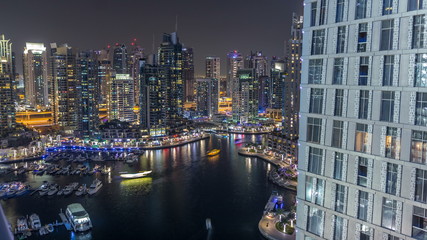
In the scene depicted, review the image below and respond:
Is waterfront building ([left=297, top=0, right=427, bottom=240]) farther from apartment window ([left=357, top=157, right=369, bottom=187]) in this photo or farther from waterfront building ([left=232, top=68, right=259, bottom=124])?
waterfront building ([left=232, top=68, right=259, bottom=124])

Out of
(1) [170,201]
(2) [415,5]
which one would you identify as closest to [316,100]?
(2) [415,5]

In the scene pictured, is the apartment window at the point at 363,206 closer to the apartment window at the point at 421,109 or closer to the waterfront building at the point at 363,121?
the waterfront building at the point at 363,121

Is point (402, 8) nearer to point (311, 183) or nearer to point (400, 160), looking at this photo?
point (400, 160)

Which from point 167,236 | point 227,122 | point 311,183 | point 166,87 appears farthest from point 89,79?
point 311,183

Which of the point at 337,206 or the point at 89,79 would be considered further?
the point at 89,79

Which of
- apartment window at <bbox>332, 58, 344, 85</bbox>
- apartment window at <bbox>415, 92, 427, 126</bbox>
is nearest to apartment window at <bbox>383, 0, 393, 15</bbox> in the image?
apartment window at <bbox>332, 58, 344, 85</bbox>
